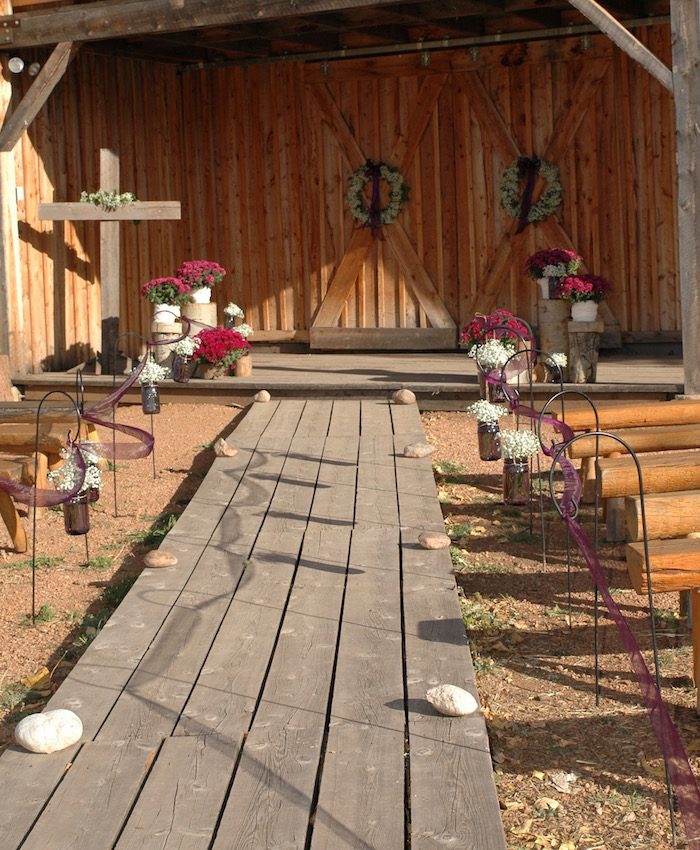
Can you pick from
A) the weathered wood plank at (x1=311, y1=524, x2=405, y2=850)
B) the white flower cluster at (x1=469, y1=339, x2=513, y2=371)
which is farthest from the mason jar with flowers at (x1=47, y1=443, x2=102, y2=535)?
the white flower cluster at (x1=469, y1=339, x2=513, y2=371)

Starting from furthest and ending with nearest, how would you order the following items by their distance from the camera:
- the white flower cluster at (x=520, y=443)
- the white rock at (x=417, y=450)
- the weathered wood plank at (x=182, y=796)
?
1. the white rock at (x=417, y=450)
2. the white flower cluster at (x=520, y=443)
3. the weathered wood plank at (x=182, y=796)

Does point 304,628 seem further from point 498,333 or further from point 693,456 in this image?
point 498,333

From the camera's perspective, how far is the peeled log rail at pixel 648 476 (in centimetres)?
475

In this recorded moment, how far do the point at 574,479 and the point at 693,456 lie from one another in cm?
79

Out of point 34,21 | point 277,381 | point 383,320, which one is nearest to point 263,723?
point 277,381

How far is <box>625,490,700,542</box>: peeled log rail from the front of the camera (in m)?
4.23

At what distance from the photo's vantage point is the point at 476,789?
3.10 meters

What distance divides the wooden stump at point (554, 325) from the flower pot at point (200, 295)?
3.02 meters

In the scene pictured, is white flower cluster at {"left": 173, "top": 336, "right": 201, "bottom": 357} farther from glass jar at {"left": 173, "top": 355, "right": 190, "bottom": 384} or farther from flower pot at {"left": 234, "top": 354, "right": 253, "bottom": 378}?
flower pot at {"left": 234, "top": 354, "right": 253, "bottom": 378}

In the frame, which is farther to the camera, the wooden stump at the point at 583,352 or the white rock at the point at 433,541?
the wooden stump at the point at 583,352

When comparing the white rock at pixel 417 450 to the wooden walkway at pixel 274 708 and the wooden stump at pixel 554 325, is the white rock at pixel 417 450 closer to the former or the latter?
the wooden walkway at pixel 274 708

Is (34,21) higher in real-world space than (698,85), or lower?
higher

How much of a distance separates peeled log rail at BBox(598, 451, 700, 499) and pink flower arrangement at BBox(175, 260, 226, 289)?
6380mm

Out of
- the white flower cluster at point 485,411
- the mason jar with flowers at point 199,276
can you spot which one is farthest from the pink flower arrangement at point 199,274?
the white flower cluster at point 485,411
